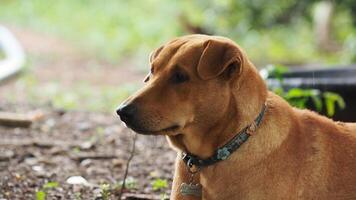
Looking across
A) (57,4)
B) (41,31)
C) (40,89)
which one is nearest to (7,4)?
(57,4)

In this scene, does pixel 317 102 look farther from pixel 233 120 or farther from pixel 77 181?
pixel 233 120

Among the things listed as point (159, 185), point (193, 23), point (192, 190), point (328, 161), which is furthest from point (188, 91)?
point (193, 23)

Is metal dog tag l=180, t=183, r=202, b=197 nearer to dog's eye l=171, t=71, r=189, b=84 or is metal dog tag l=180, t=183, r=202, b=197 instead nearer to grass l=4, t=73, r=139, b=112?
dog's eye l=171, t=71, r=189, b=84

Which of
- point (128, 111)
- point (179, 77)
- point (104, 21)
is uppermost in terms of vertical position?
point (179, 77)

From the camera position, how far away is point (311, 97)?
241 inches

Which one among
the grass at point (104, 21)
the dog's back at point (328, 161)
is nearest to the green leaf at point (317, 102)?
the dog's back at point (328, 161)

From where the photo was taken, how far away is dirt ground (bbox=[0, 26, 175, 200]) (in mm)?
4965

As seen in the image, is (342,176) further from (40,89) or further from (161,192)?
(40,89)

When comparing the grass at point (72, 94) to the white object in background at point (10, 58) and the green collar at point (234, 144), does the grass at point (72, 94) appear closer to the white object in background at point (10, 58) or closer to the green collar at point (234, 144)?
the white object in background at point (10, 58)

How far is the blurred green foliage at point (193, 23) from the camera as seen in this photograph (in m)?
14.8

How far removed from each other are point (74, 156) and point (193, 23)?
9.94m

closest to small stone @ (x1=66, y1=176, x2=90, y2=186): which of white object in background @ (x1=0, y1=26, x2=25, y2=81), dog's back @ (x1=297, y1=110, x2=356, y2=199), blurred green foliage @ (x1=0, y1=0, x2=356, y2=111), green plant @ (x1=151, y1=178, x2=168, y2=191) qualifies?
green plant @ (x1=151, y1=178, x2=168, y2=191)

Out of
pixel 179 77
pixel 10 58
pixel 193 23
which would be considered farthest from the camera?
pixel 193 23

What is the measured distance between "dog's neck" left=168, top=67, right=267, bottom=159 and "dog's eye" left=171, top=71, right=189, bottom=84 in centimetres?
26
